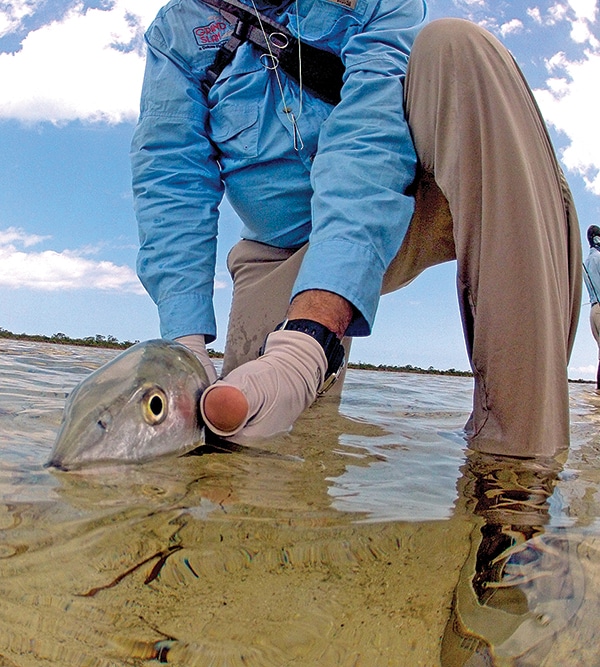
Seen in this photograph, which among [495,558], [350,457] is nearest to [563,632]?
[495,558]

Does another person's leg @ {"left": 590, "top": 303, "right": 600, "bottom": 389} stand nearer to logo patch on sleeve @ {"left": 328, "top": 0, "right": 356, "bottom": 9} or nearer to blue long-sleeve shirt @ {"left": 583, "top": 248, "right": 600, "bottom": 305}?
blue long-sleeve shirt @ {"left": 583, "top": 248, "right": 600, "bottom": 305}

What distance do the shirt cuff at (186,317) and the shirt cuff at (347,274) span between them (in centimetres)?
69

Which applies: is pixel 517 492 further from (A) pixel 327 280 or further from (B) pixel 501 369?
(A) pixel 327 280

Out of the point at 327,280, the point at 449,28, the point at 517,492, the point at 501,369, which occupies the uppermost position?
the point at 449,28

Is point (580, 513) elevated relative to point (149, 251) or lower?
lower

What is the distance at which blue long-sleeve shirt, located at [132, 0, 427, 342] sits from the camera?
1876 millimetres

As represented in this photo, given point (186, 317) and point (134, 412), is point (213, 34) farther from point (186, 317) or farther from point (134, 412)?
point (134, 412)

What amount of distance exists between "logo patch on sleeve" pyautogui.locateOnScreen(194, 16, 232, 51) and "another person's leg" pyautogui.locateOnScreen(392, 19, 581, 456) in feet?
3.14

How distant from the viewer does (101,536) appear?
0.71 m

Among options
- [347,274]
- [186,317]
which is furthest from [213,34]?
[347,274]

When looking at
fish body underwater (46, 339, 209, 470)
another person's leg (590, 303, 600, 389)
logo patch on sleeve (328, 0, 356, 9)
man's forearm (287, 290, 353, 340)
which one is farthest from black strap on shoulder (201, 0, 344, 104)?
another person's leg (590, 303, 600, 389)

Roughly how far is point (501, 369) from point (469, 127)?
27.5 inches

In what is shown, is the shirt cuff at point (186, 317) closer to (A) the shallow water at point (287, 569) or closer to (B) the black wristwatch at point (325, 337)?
(B) the black wristwatch at point (325, 337)

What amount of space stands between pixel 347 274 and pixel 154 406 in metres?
0.65
